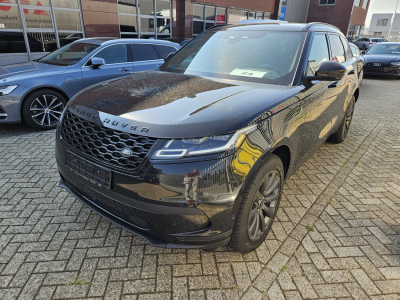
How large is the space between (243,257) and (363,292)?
93 centimetres

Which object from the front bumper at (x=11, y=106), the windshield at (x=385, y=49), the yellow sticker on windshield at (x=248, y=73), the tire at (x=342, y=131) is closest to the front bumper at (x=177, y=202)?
the yellow sticker on windshield at (x=248, y=73)

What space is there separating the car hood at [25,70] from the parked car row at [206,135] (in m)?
3.06

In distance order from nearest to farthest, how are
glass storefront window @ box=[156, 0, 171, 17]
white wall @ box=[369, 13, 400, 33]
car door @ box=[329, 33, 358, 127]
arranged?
car door @ box=[329, 33, 358, 127], glass storefront window @ box=[156, 0, 171, 17], white wall @ box=[369, 13, 400, 33]

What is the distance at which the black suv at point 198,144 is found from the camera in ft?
6.08

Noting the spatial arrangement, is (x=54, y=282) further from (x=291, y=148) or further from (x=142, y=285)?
(x=291, y=148)

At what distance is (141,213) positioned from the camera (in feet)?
6.44

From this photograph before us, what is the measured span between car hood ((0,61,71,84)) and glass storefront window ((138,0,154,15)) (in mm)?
9607

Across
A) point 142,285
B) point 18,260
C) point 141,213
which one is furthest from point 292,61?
point 18,260

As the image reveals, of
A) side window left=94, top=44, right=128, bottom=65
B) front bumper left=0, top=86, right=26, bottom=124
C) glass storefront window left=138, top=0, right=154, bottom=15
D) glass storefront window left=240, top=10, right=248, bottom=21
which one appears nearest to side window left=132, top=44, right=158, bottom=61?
side window left=94, top=44, right=128, bottom=65

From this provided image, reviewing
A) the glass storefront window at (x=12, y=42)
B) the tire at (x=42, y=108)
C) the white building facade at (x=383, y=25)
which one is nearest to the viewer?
the tire at (x=42, y=108)

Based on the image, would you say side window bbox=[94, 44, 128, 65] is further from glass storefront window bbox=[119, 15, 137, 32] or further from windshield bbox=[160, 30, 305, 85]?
glass storefront window bbox=[119, 15, 137, 32]

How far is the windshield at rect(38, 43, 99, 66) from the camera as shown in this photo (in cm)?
579

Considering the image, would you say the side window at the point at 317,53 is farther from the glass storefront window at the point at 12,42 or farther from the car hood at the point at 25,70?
the glass storefront window at the point at 12,42

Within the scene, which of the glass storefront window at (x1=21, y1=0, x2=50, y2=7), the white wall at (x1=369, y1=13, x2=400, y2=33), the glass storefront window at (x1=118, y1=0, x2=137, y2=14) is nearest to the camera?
the glass storefront window at (x1=21, y1=0, x2=50, y2=7)
